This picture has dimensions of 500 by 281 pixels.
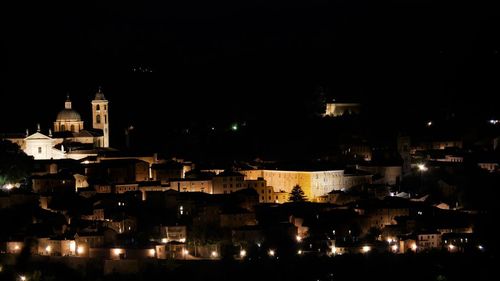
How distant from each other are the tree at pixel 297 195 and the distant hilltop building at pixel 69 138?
26.1 feet

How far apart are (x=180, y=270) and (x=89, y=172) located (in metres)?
8.79

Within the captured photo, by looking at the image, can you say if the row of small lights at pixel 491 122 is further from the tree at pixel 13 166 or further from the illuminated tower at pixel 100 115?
the tree at pixel 13 166

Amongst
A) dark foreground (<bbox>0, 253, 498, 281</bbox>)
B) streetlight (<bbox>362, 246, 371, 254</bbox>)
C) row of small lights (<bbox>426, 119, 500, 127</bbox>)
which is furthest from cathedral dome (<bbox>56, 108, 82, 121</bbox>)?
streetlight (<bbox>362, 246, 371, 254</bbox>)

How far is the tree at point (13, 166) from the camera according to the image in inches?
1040

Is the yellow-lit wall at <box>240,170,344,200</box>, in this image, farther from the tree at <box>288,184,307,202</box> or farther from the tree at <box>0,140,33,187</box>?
the tree at <box>0,140,33,187</box>

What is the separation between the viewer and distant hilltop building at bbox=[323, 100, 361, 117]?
126 ft

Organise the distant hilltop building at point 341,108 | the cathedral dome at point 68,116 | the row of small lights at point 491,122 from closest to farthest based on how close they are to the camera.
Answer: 1. the cathedral dome at point 68,116
2. the row of small lights at point 491,122
3. the distant hilltop building at point 341,108

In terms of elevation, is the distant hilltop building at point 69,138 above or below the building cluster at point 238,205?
above

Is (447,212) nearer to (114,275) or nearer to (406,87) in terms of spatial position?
(114,275)

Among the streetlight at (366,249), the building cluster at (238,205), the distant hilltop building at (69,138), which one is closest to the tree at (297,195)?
the building cluster at (238,205)

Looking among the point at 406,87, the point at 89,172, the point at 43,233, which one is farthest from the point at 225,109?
the point at 43,233

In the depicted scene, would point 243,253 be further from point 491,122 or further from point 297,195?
point 491,122

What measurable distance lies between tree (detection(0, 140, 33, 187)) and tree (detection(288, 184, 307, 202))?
816 centimetres

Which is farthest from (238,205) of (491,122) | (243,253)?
(491,122)
